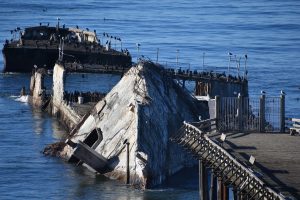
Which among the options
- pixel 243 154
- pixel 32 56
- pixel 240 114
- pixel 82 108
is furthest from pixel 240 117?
pixel 32 56

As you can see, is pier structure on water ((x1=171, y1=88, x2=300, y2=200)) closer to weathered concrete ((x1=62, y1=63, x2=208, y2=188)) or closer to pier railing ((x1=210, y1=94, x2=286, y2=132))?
pier railing ((x1=210, y1=94, x2=286, y2=132))

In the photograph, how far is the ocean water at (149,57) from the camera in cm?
6825

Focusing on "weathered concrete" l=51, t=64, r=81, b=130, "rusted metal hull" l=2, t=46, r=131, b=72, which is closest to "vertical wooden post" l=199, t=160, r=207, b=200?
"weathered concrete" l=51, t=64, r=81, b=130

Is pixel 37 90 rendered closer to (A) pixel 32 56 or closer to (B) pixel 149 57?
(A) pixel 32 56

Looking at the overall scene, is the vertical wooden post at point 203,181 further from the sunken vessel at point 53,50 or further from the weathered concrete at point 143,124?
the sunken vessel at point 53,50

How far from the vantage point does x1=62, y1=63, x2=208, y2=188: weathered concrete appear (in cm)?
6756

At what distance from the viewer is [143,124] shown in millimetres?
70188

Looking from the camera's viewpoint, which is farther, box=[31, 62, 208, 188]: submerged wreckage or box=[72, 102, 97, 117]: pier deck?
box=[72, 102, 97, 117]: pier deck

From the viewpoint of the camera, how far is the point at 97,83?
121m

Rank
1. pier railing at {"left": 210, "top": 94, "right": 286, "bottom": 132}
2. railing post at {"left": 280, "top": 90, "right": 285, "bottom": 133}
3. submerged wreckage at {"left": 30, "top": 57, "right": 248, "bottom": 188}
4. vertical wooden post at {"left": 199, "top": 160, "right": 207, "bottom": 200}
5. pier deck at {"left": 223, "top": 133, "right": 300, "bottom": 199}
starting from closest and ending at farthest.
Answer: pier deck at {"left": 223, "top": 133, "right": 300, "bottom": 199} < vertical wooden post at {"left": 199, "top": 160, "right": 207, "bottom": 200} < railing post at {"left": 280, "top": 90, "right": 285, "bottom": 133} < pier railing at {"left": 210, "top": 94, "right": 286, "bottom": 132} < submerged wreckage at {"left": 30, "top": 57, "right": 248, "bottom": 188}

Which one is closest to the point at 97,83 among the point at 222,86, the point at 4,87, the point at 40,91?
the point at 4,87

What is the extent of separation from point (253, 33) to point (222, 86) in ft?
234

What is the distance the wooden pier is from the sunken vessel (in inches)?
2565

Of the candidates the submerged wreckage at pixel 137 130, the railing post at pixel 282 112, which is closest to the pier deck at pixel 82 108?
the submerged wreckage at pixel 137 130
